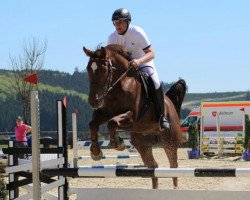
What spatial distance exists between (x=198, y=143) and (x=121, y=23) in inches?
505

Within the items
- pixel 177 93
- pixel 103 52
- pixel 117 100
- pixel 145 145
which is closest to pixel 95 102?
pixel 117 100

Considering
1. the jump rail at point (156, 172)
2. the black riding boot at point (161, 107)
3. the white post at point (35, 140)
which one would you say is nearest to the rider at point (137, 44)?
the black riding boot at point (161, 107)

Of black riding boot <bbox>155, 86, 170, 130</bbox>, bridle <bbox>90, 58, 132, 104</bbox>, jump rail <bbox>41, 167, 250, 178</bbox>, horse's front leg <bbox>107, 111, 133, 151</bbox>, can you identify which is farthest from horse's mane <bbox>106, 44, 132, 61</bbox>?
jump rail <bbox>41, 167, 250, 178</bbox>

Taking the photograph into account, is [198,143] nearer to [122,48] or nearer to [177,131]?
[177,131]

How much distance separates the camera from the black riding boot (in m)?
6.36

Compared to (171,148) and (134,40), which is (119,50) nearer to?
(134,40)

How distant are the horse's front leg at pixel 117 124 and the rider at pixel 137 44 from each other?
2.14 ft

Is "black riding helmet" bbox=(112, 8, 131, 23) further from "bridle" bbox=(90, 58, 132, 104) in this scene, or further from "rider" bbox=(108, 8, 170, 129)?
"bridle" bbox=(90, 58, 132, 104)

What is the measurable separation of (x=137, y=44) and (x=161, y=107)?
2.41ft

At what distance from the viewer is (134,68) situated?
6008 millimetres

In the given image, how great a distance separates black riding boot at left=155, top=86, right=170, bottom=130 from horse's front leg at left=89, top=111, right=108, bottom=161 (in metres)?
1.01

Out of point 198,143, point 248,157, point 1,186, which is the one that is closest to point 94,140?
point 1,186

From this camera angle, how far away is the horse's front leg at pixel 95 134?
5.31 metres

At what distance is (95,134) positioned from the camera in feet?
17.6
